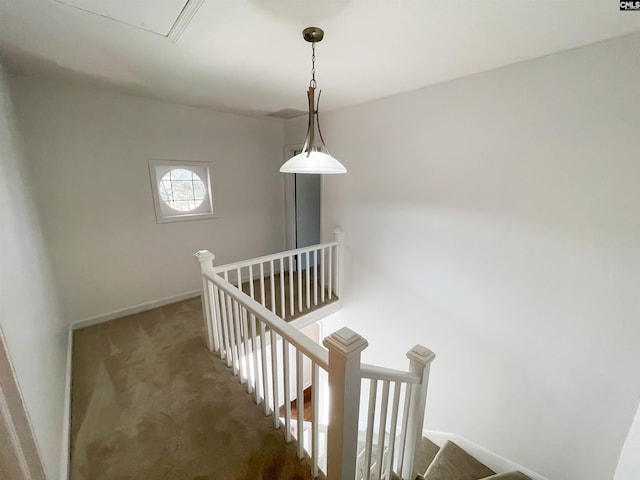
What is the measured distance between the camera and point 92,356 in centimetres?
239

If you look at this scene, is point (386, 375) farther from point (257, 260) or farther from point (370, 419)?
point (257, 260)

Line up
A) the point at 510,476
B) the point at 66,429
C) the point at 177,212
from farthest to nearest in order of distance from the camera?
the point at 177,212
the point at 510,476
the point at 66,429

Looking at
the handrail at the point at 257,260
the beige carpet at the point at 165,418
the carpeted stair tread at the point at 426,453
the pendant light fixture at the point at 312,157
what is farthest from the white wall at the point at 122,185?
the carpeted stair tread at the point at 426,453

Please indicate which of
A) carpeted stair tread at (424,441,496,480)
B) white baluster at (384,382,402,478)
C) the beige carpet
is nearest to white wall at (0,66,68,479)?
the beige carpet

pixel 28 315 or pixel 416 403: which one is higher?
pixel 28 315

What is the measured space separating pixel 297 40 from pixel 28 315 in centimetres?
208

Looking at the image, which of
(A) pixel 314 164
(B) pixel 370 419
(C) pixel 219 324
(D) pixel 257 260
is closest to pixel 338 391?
(B) pixel 370 419

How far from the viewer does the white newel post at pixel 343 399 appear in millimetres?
1058

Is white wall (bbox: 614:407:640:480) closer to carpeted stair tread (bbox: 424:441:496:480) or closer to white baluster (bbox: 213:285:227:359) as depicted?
carpeted stair tread (bbox: 424:441:496:480)

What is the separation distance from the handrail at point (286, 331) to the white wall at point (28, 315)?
0.98 metres

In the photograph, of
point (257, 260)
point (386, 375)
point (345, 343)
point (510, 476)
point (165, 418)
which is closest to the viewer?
point (345, 343)

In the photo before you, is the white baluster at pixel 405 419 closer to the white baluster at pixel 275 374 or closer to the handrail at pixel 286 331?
the handrail at pixel 286 331

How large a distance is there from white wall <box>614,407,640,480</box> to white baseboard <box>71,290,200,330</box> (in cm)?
407

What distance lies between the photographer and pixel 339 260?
3420mm
